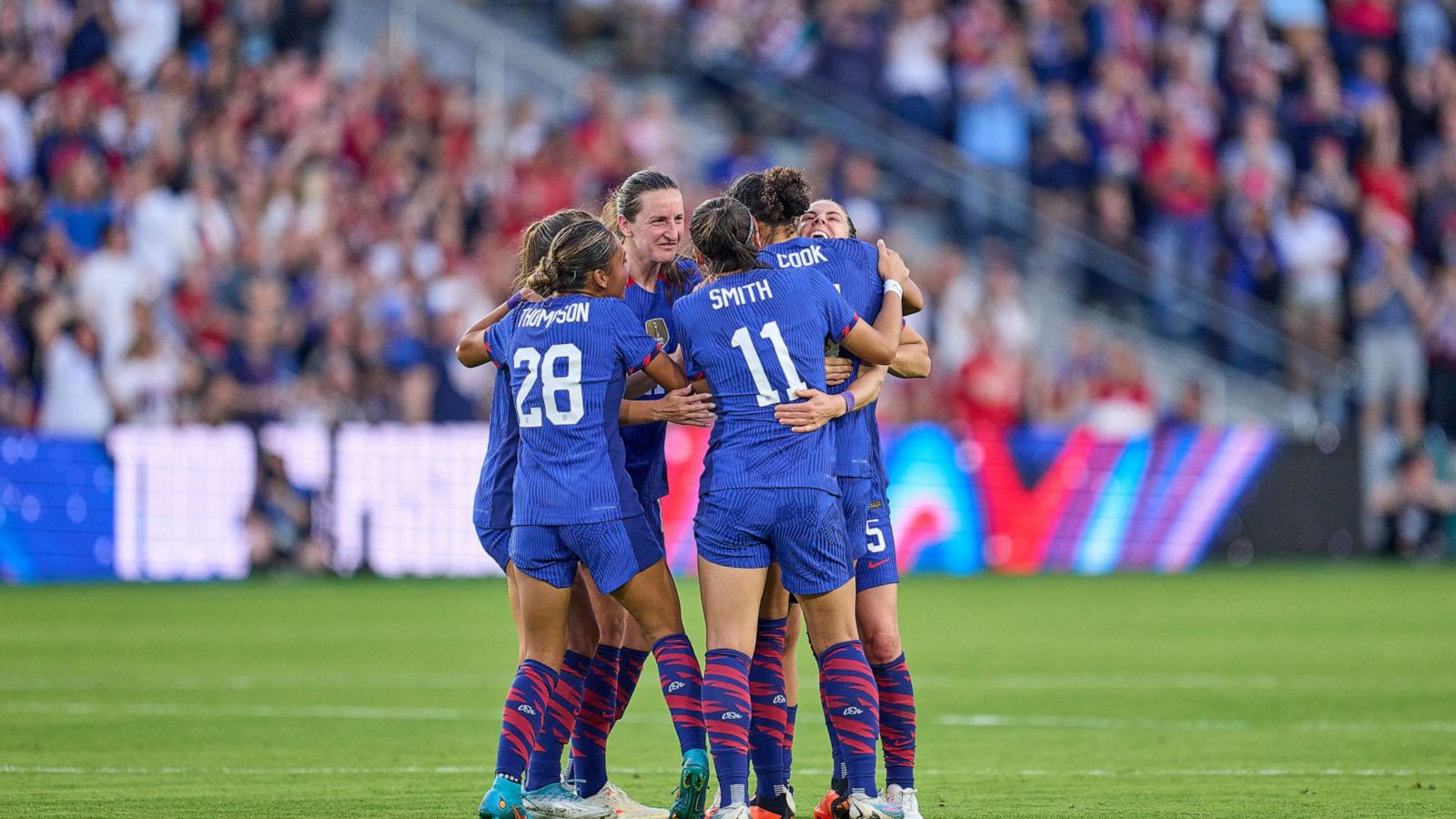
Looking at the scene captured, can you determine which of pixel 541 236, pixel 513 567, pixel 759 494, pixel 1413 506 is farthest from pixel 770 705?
pixel 1413 506

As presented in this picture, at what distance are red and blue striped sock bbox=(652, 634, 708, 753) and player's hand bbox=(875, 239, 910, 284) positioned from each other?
1578mm

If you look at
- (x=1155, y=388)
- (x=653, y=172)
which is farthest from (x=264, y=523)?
(x=653, y=172)

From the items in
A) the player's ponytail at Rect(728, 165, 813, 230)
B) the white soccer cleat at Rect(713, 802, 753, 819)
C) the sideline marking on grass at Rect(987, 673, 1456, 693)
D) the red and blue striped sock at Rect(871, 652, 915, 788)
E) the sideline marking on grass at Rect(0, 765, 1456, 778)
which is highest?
the player's ponytail at Rect(728, 165, 813, 230)

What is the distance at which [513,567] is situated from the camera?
792 cm

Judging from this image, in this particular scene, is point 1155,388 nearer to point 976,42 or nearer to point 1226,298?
point 1226,298

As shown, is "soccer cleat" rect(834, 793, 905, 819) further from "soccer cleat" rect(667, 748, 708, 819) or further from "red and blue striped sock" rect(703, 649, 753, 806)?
"soccer cleat" rect(667, 748, 708, 819)

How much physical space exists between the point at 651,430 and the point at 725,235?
3.33 feet

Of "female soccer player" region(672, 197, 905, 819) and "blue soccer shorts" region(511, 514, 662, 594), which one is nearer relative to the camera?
"female soccer player" region(672, 197, 905, 819)

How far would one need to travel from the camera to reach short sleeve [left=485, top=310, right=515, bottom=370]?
25.1 feet

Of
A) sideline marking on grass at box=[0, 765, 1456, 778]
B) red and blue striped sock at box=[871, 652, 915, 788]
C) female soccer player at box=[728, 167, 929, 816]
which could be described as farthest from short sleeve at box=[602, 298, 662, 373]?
sideline marking on grass at box=[0, 765, 1456, 778]

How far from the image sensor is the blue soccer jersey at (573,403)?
7.43m

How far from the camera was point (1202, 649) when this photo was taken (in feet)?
46.8

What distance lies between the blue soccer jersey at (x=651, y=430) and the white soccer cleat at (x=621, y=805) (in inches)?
43.9

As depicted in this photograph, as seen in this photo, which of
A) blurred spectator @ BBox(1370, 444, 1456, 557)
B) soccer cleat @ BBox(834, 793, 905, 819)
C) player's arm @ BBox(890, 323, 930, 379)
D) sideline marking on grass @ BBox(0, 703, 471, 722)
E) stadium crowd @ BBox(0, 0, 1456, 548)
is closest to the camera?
soccer cleat @ BBox(834, 793, 905, 819)
